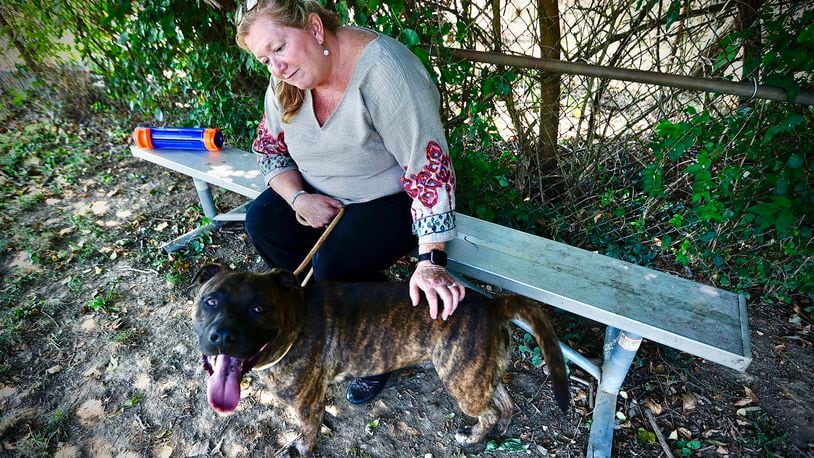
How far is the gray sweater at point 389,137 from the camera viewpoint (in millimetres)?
2000

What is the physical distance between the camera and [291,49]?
1962 mm

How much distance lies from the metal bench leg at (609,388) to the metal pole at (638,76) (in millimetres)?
1496

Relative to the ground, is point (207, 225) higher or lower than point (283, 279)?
lower

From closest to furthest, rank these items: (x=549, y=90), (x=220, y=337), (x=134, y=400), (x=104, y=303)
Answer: (x=220, y=337), (x=134, y=400), (x=549, y=90), (x=104, y=303)

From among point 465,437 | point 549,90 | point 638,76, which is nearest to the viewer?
point 465,437

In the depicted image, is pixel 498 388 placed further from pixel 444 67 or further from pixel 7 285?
pixel 7 285

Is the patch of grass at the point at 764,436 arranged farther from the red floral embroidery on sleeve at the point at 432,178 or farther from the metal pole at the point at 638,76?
the red floral embroidery on sleeve at the point at 432,178

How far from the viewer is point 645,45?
2959 millimetres

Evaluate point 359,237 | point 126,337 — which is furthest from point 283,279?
point 126,337

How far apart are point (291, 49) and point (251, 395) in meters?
2.08

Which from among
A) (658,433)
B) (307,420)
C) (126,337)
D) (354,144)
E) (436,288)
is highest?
(354,144)

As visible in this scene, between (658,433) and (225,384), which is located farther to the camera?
(658,433)

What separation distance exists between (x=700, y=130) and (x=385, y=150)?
201 centimetres

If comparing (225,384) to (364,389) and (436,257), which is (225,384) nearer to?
(364,389)
